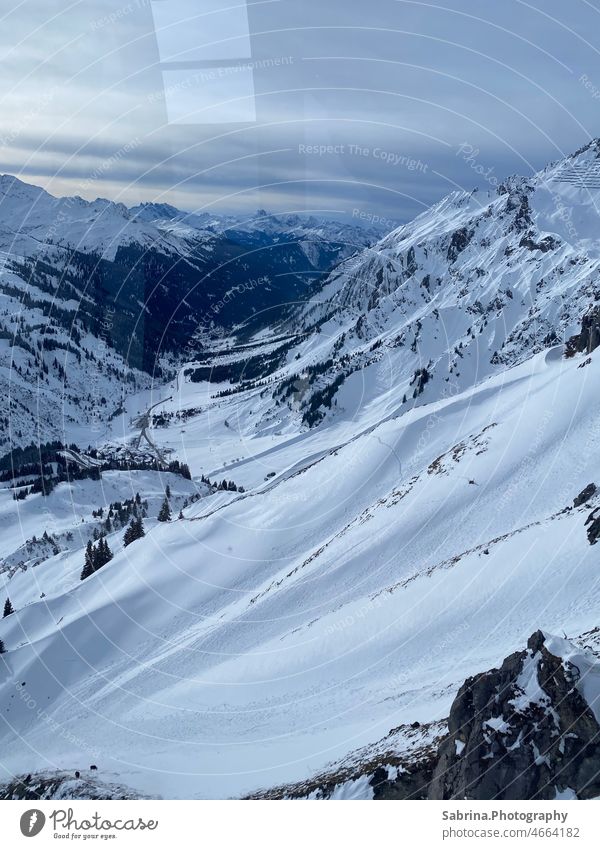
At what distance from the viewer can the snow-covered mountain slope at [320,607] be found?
2681cm

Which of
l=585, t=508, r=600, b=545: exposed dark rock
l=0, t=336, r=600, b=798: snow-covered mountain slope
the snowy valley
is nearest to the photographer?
the snowy valley

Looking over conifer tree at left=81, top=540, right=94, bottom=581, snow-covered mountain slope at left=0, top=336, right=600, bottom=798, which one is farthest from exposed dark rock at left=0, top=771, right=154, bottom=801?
conifer tree at left=81, top=540, right=94, bottom=581

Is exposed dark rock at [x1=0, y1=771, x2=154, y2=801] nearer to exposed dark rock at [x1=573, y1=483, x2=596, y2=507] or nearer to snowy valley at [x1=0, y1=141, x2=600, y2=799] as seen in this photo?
snowy valley at [x1=0, y1=141, x2=600, y2=799]

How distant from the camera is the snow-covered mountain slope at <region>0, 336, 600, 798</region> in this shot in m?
26.8

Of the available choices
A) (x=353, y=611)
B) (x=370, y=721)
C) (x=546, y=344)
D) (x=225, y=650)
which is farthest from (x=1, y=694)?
(x=546, y=344)

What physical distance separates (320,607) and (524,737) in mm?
25908

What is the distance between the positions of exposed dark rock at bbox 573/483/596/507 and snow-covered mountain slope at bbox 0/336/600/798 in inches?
45.4

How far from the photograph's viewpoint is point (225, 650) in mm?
40156

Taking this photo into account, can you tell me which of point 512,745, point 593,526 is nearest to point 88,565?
point 593,526

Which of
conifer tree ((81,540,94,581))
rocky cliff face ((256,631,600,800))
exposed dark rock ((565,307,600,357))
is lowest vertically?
rocky cliff face ((256,631,600,800))

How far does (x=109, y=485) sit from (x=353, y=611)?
9391cm

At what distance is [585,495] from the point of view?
37.5 metres
